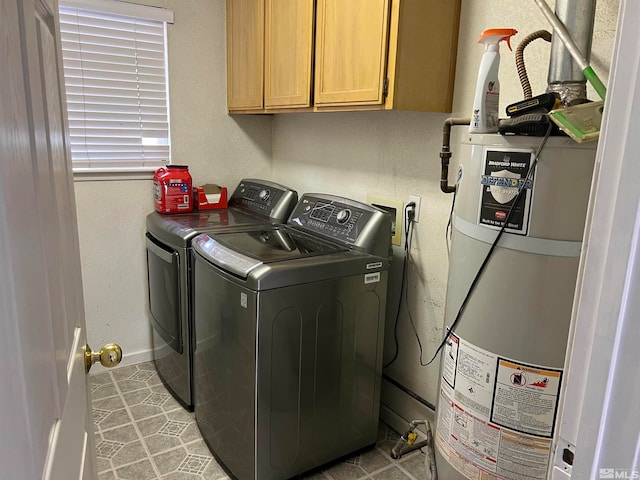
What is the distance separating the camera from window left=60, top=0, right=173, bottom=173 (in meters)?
2.45

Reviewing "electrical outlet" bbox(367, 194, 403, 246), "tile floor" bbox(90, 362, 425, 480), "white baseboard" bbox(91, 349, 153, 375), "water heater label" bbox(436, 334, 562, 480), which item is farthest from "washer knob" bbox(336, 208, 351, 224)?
"white baseboard" bbox(91, 349, 153, 375)

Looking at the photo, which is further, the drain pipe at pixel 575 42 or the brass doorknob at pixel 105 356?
the drain pipe at pixel 575 42

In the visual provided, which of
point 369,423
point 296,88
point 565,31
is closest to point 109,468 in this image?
point 369,423

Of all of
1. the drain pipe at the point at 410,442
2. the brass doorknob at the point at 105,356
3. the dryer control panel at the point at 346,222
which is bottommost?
the drain pipe at the point at 410,442

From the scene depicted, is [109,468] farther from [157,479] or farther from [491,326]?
[491,326]

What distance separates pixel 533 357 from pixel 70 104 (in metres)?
2.52

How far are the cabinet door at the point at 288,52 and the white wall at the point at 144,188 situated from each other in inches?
21.7

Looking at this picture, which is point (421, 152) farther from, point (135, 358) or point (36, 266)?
point (135, 358)

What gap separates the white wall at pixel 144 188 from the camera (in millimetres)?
2684

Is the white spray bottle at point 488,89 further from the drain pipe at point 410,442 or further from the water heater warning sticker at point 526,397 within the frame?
the drain pipe at point 410,442

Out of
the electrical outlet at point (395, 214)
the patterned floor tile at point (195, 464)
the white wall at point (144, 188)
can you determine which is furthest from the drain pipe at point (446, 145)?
the white wall at point (144, 188)

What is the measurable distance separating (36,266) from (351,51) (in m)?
1.62

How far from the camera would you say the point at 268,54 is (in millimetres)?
2434

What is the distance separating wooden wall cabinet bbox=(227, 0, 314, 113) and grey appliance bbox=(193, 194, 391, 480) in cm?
67
